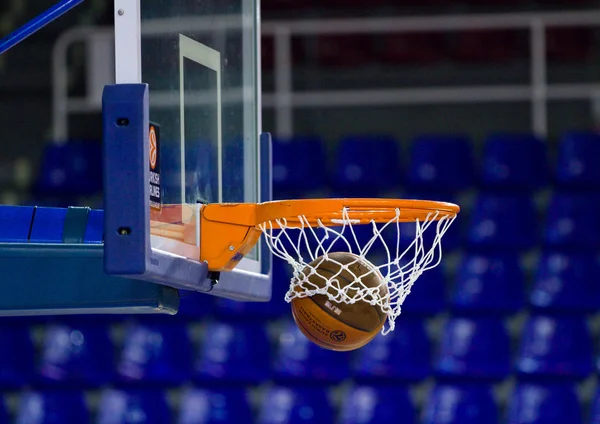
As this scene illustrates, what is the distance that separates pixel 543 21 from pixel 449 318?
5.21 feet

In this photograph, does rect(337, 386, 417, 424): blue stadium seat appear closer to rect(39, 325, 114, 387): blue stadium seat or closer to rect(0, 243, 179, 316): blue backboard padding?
rect(39, 325, 114, 387): blue stadium seat

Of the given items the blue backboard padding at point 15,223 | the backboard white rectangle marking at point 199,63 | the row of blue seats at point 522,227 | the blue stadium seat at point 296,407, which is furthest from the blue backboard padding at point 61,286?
the row of blue seats at point 522,227

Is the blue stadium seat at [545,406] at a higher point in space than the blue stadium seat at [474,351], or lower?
lower

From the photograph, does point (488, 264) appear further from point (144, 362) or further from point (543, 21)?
point (144, 362)

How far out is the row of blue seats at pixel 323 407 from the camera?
524 centimetres

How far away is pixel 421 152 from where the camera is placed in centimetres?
578

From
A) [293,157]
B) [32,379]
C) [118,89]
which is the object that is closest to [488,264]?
[293,157]

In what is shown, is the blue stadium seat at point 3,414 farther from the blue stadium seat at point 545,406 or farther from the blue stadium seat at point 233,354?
the blue stadium seat at point 545,406

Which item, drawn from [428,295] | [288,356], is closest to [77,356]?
[288,356]

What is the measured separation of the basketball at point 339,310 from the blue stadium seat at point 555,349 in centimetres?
260

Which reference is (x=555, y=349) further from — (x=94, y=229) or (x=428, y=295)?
(x=94, y=229)

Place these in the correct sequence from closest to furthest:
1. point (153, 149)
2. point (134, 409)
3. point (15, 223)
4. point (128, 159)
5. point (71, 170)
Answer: point (128, 159)
point (153, 149)
point (15, 223)
point (134, 409)
point (71, 170)

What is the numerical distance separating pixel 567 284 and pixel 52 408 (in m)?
2.46

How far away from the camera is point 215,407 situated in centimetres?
530
